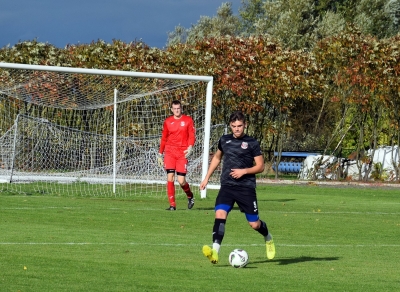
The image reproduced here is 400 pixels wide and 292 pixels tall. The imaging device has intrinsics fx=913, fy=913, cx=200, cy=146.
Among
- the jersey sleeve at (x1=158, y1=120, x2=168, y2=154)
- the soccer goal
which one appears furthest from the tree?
the jersey sleeve at (x1=158, y1=120, x2=168, y2=154)

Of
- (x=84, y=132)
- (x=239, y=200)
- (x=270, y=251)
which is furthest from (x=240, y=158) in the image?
(x=84, y=132)

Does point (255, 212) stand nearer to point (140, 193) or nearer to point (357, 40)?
point (140, 193)

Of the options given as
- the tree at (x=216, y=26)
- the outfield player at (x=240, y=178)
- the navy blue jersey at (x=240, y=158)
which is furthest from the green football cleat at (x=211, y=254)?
the tree at (x=216, y=26)

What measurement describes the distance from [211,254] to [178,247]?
79.1 inches

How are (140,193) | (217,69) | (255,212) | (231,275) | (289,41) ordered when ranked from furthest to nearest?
(289,41), (217,69), (140,193), (255,212), (231,275)

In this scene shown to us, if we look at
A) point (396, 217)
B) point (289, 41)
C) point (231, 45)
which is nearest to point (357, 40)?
point (231, 45)

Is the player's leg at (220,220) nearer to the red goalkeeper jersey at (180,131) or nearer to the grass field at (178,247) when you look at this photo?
the grass field at (178,247)

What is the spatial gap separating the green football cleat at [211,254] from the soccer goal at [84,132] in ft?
45.7

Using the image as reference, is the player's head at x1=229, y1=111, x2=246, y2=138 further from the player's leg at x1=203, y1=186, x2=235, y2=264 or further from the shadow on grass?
the shadow on grass

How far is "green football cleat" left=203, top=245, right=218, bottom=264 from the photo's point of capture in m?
10.2

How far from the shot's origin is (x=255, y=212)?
36.3 feet

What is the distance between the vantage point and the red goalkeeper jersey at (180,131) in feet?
59.6

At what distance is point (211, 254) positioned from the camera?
10.3m

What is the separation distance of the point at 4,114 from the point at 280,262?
17.0 m
